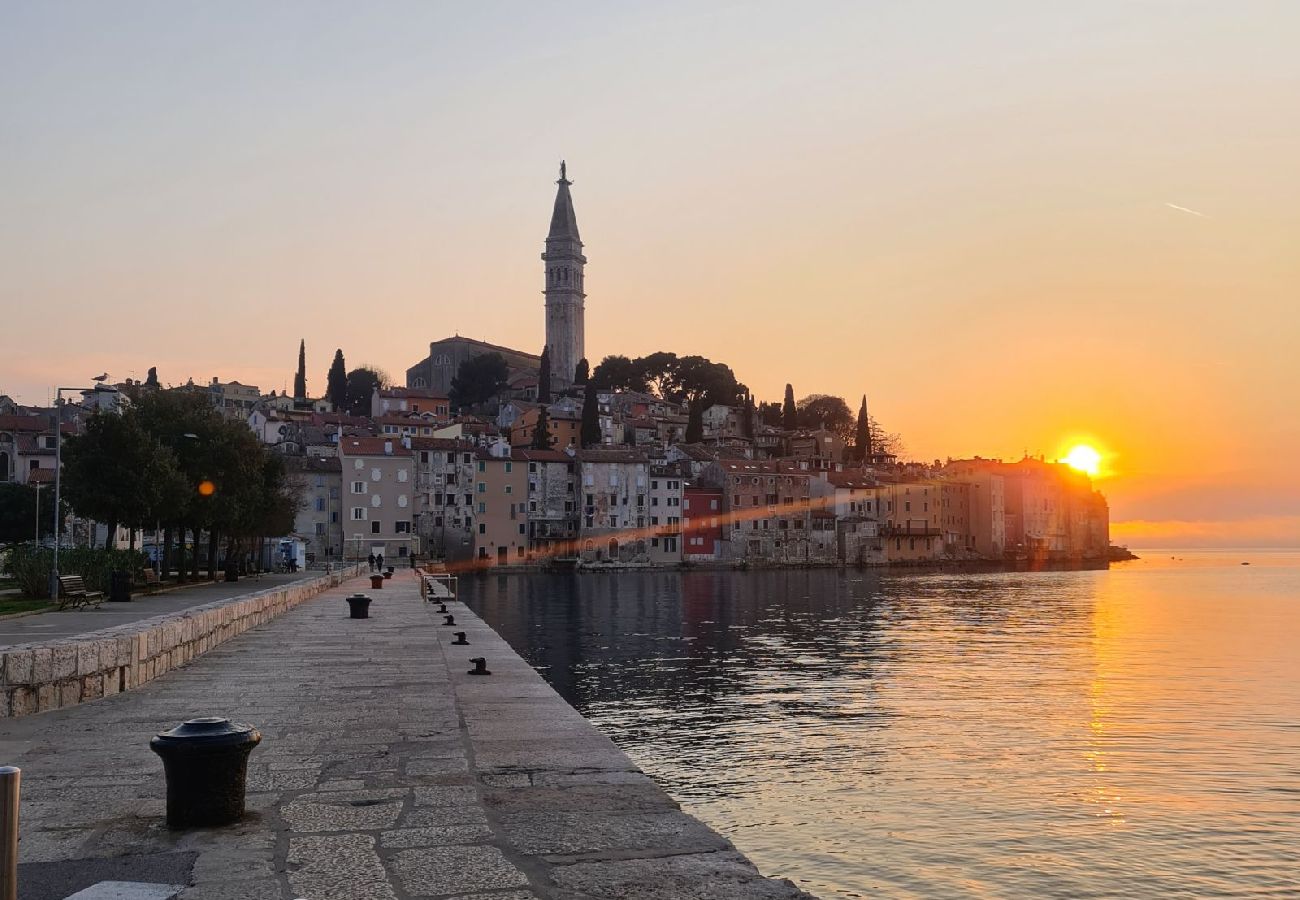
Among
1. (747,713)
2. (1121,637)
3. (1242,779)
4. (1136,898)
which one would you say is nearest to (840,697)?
(747,713)

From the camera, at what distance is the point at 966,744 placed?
21438mm

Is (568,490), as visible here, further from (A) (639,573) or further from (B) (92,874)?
(B) (92,874)

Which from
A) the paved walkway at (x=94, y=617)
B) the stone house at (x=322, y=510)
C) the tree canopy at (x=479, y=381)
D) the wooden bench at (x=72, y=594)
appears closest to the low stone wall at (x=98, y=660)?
the paved walkway at (x=94, y=617)

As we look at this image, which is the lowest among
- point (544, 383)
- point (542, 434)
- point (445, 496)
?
point (445, 496)

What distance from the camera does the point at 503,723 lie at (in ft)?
43.1

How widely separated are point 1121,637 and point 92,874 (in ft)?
163

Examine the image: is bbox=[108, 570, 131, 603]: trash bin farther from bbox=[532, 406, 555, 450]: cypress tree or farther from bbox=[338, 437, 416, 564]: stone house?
bbox=[532, 406, 555, 450]: cypress tree

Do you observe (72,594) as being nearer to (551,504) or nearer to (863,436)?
(551,504)

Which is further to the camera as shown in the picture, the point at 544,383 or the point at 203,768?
the point at 544,383

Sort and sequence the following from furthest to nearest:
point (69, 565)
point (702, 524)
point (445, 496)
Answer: point (702, 524) → point (445, 496) → point (69, 565)

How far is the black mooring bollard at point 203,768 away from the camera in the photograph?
7680mm

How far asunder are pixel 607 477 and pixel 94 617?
101 metres

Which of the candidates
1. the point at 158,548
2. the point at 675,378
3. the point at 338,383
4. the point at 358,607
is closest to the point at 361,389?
the point at 338,383

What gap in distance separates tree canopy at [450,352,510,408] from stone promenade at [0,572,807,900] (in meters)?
168
